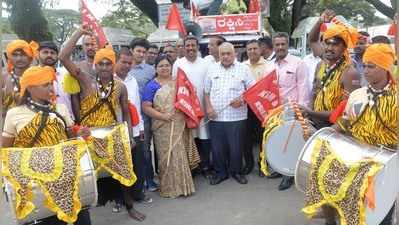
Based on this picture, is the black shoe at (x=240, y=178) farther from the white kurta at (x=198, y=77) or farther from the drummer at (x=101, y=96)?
the drummer at (x=101, y=96)

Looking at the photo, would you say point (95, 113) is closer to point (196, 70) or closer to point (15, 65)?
point (15, 65)

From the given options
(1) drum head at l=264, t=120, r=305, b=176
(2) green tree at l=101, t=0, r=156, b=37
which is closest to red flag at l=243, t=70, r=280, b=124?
(1) drum head at l=264, t=120, r=305, b=176

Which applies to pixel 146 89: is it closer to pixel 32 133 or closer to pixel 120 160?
pixel 120 160

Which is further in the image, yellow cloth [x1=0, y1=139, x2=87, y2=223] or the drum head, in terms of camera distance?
the drum head

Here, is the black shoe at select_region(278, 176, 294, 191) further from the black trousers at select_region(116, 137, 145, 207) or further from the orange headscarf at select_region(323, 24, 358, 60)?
the orange headscarf at select_region(323, 24, 358, 60)

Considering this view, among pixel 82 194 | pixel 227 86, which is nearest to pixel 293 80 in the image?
pixel 227 86

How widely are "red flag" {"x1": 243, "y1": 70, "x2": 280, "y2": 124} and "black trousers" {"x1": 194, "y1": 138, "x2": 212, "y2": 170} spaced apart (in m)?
0.84

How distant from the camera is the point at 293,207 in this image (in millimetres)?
4977

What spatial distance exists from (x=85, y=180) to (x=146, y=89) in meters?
2.13

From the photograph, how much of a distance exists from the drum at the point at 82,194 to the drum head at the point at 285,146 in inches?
66.3

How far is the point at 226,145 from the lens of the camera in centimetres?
595

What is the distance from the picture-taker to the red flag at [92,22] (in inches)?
217

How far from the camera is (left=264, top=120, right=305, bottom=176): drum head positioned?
428cm

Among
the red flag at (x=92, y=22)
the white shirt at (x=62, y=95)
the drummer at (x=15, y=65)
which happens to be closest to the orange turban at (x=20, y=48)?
the drummer at (x=15, y=65)
